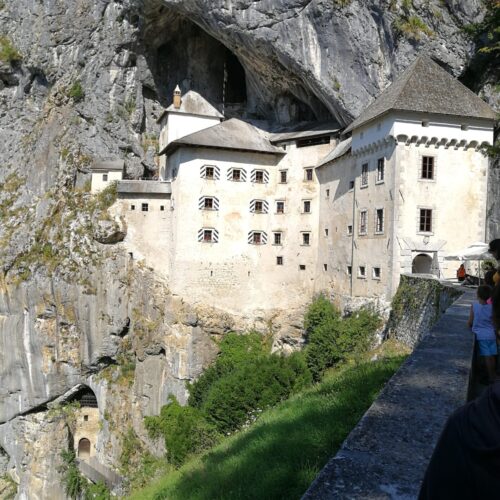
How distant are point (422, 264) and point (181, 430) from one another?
608 inches

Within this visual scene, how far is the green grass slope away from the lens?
6090 mm

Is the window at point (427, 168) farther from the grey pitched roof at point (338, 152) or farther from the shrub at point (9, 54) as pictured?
the shrub at point (9, 54)

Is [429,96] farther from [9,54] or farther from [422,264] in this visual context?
[9,54]

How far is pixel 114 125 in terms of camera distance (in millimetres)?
35438

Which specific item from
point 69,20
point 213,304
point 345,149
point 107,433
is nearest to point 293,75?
point 345,149

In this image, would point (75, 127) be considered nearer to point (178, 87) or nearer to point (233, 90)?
point (178, 87)

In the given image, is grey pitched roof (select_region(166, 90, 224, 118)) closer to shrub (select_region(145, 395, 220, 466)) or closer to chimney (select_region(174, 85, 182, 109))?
chimney (select_region(174, 85, 182, 109))

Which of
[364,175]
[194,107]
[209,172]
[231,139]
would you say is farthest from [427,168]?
[194,107]

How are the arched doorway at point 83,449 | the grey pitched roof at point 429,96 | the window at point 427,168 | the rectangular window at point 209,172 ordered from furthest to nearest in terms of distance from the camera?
1. the arched doorway at point 83,449
2. the rectangular window at point 209,172
3. the window at point 427,168
4. the grey pitched roof at point 429,96

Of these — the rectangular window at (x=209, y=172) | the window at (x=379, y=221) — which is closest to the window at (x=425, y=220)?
the window at (x=379, y=221)

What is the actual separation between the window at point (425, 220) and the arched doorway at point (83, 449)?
89.8ft

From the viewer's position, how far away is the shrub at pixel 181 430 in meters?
22.6

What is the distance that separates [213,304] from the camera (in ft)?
104

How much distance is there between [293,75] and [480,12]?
10734 mm
